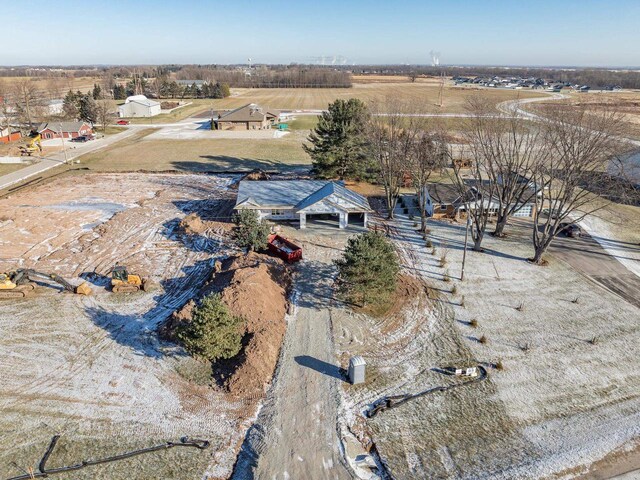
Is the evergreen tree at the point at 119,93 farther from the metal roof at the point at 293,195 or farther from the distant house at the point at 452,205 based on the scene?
the distant house at the point at 452,205

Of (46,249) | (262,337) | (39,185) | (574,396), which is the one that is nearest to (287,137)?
(39,185)

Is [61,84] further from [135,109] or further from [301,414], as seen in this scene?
[301,414]

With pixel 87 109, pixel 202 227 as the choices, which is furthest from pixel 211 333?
pixel 87 109

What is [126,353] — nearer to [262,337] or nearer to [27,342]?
[27,342]

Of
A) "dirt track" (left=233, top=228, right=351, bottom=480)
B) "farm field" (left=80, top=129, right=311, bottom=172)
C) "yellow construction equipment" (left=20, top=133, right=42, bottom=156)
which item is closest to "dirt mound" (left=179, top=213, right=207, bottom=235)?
"dirt track" (left=233, top=228, right=351, bottom=480)

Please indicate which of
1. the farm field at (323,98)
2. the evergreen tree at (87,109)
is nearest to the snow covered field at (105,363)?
the evergreen tree at (87,109)
